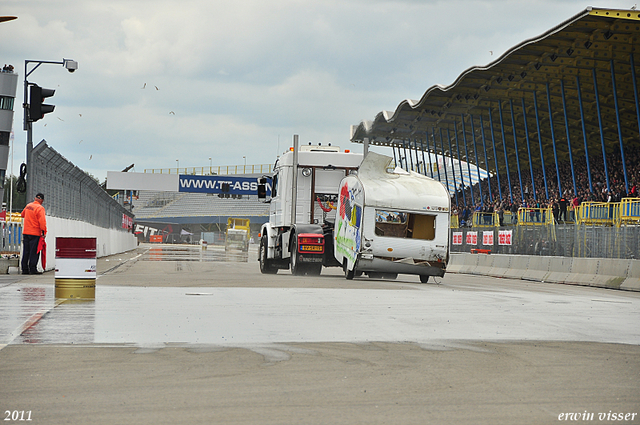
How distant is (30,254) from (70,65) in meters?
6.97

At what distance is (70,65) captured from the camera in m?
23.9

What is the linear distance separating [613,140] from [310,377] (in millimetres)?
55713

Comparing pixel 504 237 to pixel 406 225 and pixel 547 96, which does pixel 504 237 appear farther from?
pixel 547 96

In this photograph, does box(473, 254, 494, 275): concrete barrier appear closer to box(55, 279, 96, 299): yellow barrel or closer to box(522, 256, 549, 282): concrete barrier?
box(522, 256, 549, 282): concrete barrier

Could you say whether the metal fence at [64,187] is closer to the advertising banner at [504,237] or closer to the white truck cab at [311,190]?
the white truck cab at [311,190]

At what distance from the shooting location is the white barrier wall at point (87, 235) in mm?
22312

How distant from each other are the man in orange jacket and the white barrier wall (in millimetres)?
2306

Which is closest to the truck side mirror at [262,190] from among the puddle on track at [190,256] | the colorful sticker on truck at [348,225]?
the colorful sticker on truck at [348,225]

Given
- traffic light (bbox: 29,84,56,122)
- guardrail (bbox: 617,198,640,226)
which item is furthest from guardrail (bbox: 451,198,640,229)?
traffic light (bbox: 29,84,56,122)

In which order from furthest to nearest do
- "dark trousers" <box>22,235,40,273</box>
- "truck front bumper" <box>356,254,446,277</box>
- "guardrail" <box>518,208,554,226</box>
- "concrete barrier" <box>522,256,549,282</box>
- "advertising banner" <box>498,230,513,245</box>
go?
1. "guardrail" <box>518,208,554,226</box>
2. "advertising banner" <box>498,230,513,245</box>
3. "concrete barrier" <box>522,256,549,282</box>
4. "truck front bumper" <box>356,254,446,277</box>
5. "dark trousers" <box>22,235,40,273</box>

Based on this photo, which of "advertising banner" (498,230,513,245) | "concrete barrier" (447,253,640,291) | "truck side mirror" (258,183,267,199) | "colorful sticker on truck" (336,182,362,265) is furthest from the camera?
"advertising banner" (498,230,513,245)

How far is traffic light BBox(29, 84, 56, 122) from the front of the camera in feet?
64.6

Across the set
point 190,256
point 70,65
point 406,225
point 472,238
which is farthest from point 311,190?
point 190,256

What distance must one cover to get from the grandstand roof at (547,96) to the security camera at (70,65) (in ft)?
66.4
